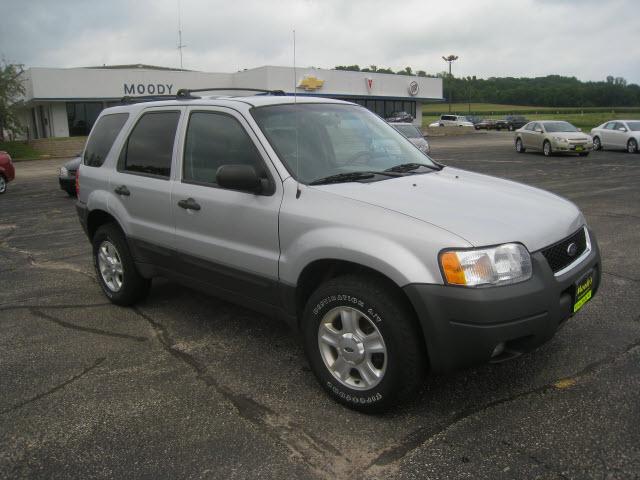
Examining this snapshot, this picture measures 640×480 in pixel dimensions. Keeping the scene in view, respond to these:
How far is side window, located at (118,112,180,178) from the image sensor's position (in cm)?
447

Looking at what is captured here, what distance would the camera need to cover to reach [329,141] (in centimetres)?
402

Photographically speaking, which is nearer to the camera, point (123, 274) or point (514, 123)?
point (123, 274)

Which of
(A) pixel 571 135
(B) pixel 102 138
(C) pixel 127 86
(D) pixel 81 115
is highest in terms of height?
(C) pixel 127 86

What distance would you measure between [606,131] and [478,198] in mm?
26893

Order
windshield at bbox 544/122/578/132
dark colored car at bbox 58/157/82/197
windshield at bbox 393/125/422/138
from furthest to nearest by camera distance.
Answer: windshield at bbox 544/122/578/132 < windshield at bbox 393/125/422/138 < dark colored car at bbox 58/157/82/197

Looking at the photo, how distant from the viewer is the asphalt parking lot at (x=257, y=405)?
280 centimetres

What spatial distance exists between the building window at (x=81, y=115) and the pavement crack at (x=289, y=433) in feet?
133

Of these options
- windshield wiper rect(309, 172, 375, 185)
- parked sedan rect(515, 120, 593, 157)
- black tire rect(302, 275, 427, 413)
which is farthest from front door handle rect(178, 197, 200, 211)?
parked sedan rect(515, 120, 593, 157)

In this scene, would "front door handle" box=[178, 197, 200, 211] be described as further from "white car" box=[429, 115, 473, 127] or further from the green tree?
"white car" box=[429, 115, 473, 127]

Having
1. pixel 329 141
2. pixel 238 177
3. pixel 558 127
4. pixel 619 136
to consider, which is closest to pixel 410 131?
pixel 558 127

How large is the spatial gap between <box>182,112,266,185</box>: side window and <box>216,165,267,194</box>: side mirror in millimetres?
147

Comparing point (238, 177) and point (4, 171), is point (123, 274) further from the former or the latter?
point (4, 171)

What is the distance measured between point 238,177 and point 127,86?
40566 mm

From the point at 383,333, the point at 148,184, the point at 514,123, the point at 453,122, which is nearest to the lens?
the point at 383,333
